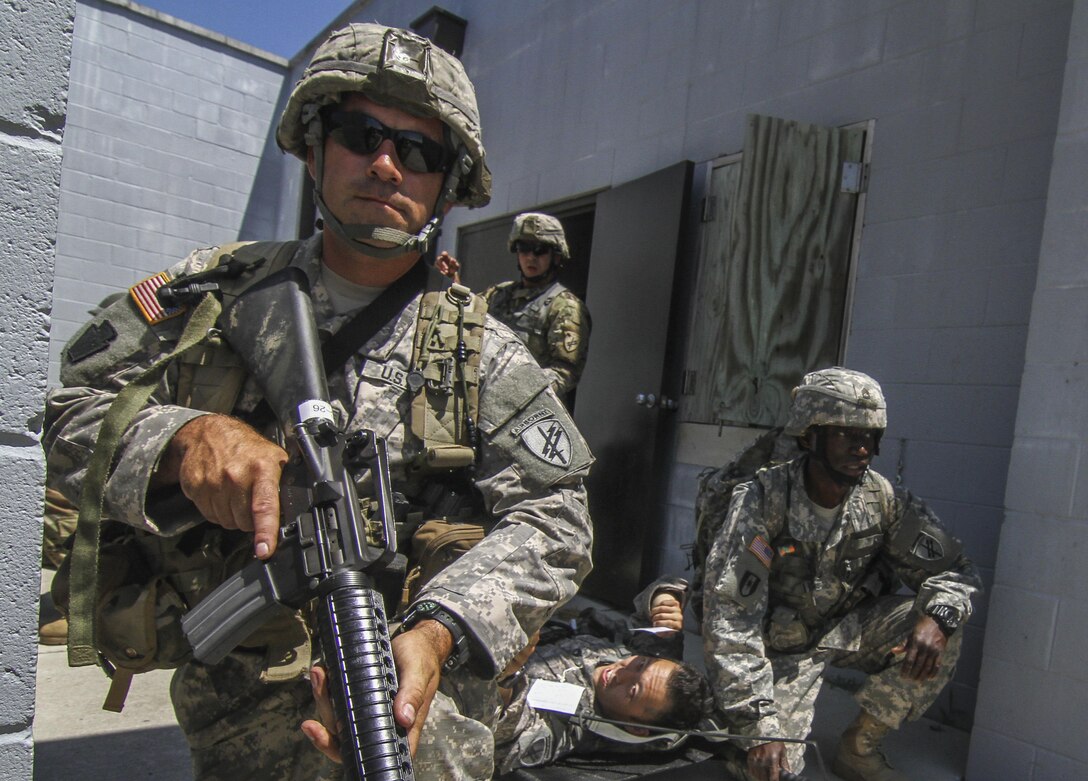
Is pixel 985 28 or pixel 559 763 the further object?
pixel 985 28

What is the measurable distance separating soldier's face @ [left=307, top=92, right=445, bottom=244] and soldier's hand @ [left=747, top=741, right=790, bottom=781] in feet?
6.04

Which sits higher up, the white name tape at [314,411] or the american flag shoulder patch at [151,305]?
the american flag shoulder patch at [151,305]

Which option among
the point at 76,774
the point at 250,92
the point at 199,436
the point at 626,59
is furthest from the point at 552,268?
the point at 250,92

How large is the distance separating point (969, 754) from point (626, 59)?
4.09 meters

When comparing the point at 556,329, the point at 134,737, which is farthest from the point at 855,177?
the point at 134,737

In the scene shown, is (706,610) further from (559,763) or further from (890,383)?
(890,383)

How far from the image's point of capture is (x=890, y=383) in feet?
11.6

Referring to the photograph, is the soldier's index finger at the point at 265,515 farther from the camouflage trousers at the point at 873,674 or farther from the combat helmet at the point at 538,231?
the combat helmet at the point at 538,231

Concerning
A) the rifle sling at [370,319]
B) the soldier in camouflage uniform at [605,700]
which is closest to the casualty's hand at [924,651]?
the soldier in camouflage uniform at [605,700]

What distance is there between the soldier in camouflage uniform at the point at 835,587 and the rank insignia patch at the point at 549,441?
142 cm

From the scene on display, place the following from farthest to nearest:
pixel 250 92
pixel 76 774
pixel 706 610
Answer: pixel 250 92, pixel 706 610, pixel 76 774

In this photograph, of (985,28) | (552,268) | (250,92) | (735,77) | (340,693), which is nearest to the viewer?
(340,693)

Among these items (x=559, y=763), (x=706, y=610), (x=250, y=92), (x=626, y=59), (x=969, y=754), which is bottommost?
(x=559, y=763)

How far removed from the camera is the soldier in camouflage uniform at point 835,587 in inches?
106
